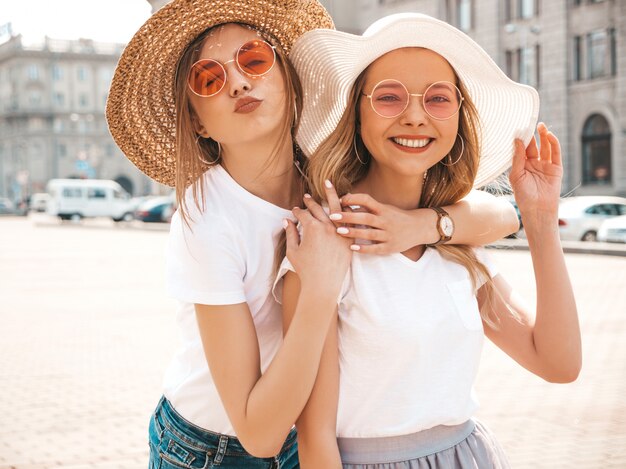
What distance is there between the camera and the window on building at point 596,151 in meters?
34.2

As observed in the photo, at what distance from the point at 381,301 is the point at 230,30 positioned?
0.85 meters

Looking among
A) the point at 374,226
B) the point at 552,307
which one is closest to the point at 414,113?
the point at 374,226

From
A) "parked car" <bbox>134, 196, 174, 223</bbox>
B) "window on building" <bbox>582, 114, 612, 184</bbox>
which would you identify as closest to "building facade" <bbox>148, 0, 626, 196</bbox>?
"window on building" <bbox>582, 114, 612, 184</bbox>

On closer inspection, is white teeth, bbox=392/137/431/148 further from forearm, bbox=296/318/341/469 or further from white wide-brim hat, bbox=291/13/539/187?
forearm, bbox=296/318/341/469

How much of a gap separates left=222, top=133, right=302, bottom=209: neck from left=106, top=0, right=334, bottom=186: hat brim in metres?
0.33

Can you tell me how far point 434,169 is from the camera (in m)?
2.39

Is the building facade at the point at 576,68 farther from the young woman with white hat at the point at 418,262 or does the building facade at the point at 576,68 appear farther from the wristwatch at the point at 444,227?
the wristwatch at the point at 444,227

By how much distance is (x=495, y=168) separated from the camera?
2.48 metres

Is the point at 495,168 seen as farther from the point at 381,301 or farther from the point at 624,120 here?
the point at 624,120

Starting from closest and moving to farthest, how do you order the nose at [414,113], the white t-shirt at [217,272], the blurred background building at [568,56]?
the white t-shirt at [217,272] → the nose at [414,113] → the blurred background building at [568,56]

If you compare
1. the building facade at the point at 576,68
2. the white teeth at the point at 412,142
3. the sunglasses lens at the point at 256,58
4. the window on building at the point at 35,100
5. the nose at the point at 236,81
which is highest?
the window on building at the point at 35,100

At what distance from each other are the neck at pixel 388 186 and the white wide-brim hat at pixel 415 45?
207mm

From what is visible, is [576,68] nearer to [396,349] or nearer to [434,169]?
[434,169]

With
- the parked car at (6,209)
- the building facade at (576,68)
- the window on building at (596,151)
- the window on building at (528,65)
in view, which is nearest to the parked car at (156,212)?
the building facade at (576,68)
